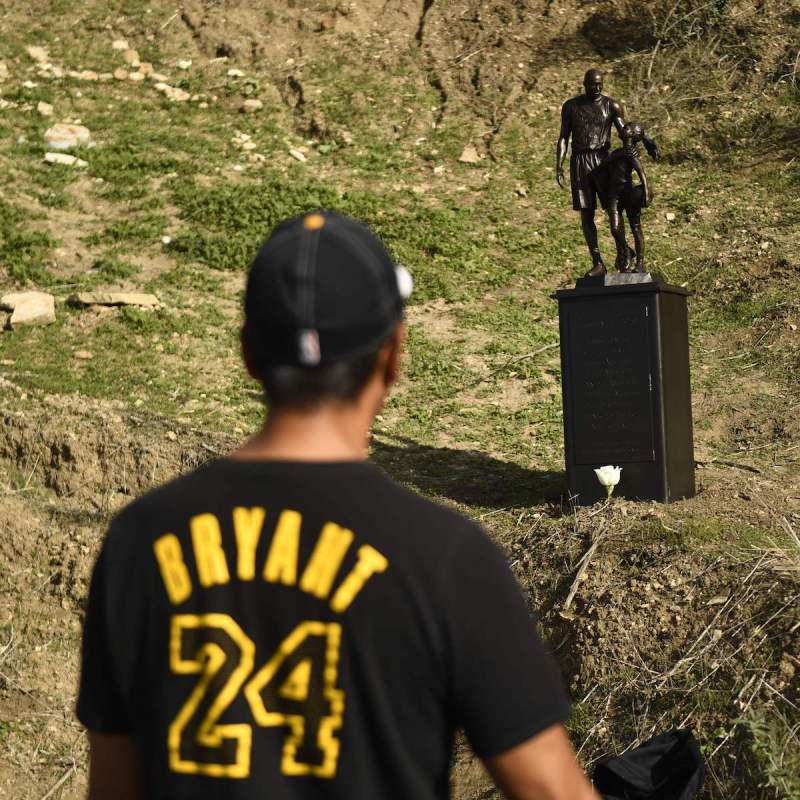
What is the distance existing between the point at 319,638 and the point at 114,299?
9.17 metres

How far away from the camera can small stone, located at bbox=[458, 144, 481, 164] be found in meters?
14.1

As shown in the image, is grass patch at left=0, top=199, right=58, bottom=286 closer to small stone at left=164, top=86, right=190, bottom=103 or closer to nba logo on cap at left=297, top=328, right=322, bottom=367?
small stone at left=164, top=86, right=190, bottom=103

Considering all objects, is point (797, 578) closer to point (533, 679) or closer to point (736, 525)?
point (736, 525)

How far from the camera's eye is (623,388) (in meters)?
6.91

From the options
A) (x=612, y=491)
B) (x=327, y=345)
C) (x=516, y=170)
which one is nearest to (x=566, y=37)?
(x=516, y=170)

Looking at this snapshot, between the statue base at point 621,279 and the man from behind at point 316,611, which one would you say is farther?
the statue base at point 621,279

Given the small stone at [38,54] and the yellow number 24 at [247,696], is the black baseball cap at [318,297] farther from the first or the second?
the small stone at [38,54]

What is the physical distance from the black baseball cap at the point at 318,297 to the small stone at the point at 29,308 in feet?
28.2

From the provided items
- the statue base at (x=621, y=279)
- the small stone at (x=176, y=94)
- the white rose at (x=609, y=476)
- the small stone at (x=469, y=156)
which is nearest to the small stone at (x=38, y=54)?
the small stone at (x=176, y=94)

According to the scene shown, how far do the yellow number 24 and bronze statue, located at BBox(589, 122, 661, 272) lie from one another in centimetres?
616

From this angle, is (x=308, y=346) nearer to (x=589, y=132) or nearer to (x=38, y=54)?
(x=589, y=132)

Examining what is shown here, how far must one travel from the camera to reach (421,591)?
1393mm

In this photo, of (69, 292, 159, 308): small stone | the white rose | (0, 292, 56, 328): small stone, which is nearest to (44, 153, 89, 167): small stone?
(69, 292, 159, 308): small stone

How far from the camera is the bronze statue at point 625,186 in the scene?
728 centimetres
